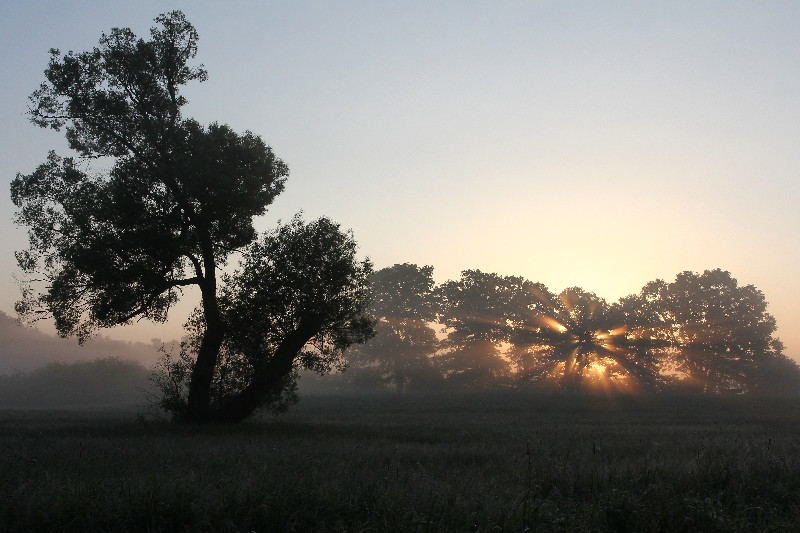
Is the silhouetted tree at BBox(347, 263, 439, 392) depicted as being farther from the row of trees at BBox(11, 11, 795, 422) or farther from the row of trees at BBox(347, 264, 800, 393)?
the row of trees at BBox(11, 11, 795, 422)

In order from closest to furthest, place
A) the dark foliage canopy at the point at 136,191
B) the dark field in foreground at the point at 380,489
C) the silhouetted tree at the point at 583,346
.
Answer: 1. the dark field in foreground at the point at 380,489
2. the dark foliage canopy at the point at 136,191
3. the silhouetted tree at the point at 583,346

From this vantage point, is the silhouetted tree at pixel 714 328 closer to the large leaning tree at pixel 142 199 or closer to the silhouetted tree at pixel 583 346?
the silhouetted tree at pixel 583 346

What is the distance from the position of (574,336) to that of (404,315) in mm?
30814

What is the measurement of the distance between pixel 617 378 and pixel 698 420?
56705 mm

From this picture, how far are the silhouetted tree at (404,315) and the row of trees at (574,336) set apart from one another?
0.18 m

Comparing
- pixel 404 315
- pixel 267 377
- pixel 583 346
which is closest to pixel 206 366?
pixel 267 377

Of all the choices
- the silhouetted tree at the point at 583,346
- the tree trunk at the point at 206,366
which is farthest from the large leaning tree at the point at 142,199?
the silhouetted tree at the point at 583,346

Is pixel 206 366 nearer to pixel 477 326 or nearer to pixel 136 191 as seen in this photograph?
pixel 136 191

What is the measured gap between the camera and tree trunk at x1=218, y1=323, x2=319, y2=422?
2464cm

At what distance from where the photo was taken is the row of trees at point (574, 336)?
82250 millimetres

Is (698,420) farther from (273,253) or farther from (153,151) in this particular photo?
(153,151)

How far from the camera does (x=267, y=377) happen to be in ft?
80.7

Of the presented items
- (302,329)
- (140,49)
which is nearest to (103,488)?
(302,329)

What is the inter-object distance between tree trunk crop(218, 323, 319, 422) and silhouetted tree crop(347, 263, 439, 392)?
75.3 m
